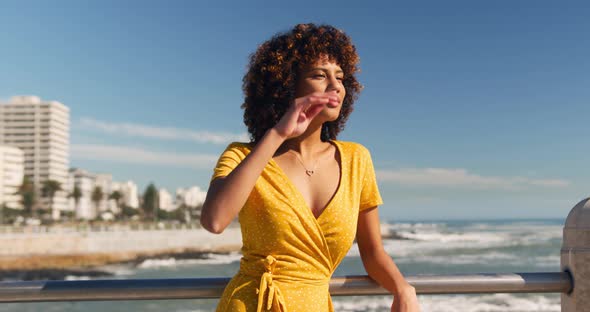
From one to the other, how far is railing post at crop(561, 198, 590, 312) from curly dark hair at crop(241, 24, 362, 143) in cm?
103

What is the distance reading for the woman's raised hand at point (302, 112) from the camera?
1649 millimetres

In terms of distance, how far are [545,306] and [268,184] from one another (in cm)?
1688

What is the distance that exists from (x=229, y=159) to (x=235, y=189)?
0.58ft

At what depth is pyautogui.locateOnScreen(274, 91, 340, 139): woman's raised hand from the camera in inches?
64.9

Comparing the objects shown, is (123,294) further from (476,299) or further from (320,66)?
(476,299)

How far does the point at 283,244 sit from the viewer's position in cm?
169

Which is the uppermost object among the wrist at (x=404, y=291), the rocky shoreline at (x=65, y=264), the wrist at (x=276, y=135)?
the wrist at (x=276, y=135)

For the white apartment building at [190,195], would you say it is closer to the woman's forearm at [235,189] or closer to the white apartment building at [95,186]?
the white apartment building at [95,186]

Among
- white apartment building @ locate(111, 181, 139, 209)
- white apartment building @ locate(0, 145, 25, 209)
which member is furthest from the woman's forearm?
white apartment building @ locate(111, 181, 139, 209)

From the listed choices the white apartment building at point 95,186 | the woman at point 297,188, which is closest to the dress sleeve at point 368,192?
the woman at point 297,188

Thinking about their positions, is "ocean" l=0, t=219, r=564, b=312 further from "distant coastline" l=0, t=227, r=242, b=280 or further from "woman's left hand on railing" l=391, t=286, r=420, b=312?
"woman's left hand on railing" l=391, t=286, r=420, b=312

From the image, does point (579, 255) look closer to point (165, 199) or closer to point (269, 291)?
point (269, 291)

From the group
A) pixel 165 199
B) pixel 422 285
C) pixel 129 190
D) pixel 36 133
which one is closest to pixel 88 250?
pixel 422 285

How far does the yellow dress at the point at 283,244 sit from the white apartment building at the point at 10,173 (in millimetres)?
101585
